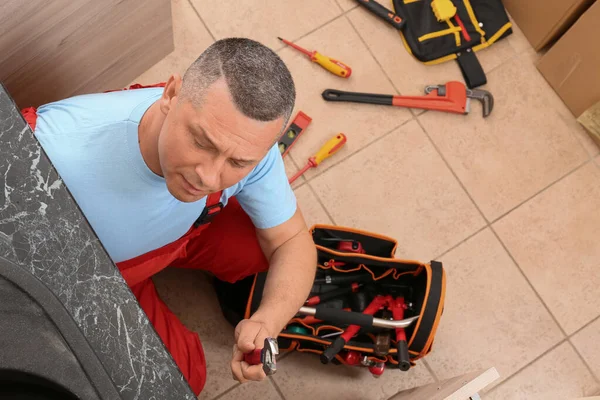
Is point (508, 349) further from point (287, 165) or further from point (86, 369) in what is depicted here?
point (86, 369)

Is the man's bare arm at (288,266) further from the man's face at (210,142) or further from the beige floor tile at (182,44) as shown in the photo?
the beige floor tile at (182,44)

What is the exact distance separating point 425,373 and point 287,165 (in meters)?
0.70

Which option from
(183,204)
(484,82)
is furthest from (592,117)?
(183,204)

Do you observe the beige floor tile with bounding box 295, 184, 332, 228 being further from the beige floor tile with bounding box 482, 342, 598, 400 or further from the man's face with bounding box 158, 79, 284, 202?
the man's face with bounding box 158, 79, 284, 202

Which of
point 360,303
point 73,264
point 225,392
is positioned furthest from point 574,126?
point 73,264

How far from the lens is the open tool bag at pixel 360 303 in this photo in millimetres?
1627

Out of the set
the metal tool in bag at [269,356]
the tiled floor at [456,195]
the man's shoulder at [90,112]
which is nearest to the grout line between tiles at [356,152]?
the tiled floor at [456,195]

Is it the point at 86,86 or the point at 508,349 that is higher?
the point at 86,86

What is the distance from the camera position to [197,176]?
1.06m

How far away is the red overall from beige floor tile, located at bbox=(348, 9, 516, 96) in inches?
32.9

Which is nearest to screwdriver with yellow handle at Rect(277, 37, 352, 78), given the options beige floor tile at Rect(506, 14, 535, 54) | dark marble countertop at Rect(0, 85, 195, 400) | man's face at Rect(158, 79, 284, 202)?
beige floor tile at Rect(506, 14, 535, 54)

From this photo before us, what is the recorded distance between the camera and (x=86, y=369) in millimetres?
750

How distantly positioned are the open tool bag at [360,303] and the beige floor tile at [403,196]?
0.84 ft

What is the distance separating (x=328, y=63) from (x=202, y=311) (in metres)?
0.81
